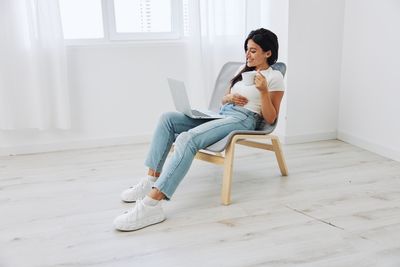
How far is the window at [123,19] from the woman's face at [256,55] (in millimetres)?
1277

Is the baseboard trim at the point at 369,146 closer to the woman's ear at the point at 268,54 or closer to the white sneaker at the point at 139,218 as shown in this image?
the woman's ear at the point at 268,54

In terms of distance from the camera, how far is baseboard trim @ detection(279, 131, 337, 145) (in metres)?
3.53

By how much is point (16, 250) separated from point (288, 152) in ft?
6.83

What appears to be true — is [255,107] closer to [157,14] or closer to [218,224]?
[218,224]

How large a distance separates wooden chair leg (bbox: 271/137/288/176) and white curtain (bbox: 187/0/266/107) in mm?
1011

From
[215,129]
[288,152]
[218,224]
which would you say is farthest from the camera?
[288,152]

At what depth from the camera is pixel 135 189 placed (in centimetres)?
239

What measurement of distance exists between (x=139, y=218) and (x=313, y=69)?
81.6 inches

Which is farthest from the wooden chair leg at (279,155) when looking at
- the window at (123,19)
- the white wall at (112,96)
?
the window at (123,19)

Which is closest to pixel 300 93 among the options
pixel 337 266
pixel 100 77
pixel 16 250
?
pixel 100 77

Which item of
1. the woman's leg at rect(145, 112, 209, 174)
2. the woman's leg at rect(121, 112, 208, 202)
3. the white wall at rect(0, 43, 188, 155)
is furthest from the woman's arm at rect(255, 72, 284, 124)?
the white wall at rect(0, 43, 188, 155)

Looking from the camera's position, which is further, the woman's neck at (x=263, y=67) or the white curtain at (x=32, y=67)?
the white curtain at (x=32, y=67)

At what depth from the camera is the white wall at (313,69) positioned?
3.35 metres

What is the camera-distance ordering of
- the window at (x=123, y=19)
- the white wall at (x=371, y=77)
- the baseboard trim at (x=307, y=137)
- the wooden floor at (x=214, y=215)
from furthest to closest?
the baseboard trim at (x=307, y=137)
the window at (x=123, y=19)
the white wall at (x=371, y=77)
the wooden floor at (x=214, y=215)
